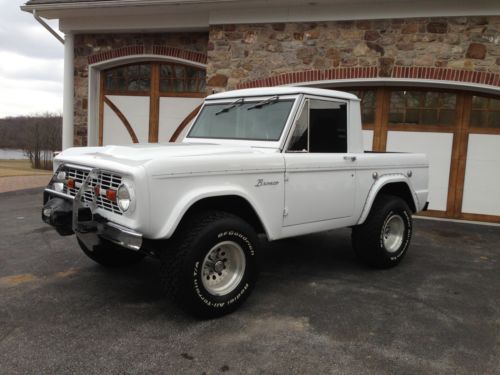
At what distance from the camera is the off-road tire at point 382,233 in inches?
189

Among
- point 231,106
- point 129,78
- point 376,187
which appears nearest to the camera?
point 231,106

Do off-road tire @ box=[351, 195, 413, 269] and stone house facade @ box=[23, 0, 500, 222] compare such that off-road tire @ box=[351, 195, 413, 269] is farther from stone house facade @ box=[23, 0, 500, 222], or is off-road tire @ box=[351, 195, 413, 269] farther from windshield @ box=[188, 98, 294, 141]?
stone house facade @ box=[23, 0, 500, 222]

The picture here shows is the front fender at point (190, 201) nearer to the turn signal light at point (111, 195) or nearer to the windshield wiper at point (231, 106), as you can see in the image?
the turn signal light at point (111, 195)

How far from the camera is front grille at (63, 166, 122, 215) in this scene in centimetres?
333

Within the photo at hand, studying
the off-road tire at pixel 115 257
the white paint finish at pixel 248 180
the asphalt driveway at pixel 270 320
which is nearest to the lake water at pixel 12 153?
the asphalt driveway at pixel 270 320

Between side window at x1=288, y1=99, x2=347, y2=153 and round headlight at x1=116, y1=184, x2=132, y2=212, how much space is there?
1.55 metres

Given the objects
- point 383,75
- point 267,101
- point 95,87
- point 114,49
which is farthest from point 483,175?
point 95,87

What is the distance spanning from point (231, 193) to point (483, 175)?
6.10 m

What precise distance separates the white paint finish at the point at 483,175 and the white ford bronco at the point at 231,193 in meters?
3.40

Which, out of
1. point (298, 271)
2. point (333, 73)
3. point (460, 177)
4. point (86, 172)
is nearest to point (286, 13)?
point (333, 73)

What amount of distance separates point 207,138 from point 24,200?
6294mm

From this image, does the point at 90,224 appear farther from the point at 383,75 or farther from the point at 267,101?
the point at 383,75

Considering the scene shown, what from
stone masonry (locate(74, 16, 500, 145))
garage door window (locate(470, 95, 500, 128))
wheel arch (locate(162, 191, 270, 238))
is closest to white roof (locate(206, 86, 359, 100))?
wheel arch (locate(162, 191, 270, 238))

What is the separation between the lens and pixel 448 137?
7.95 metres
